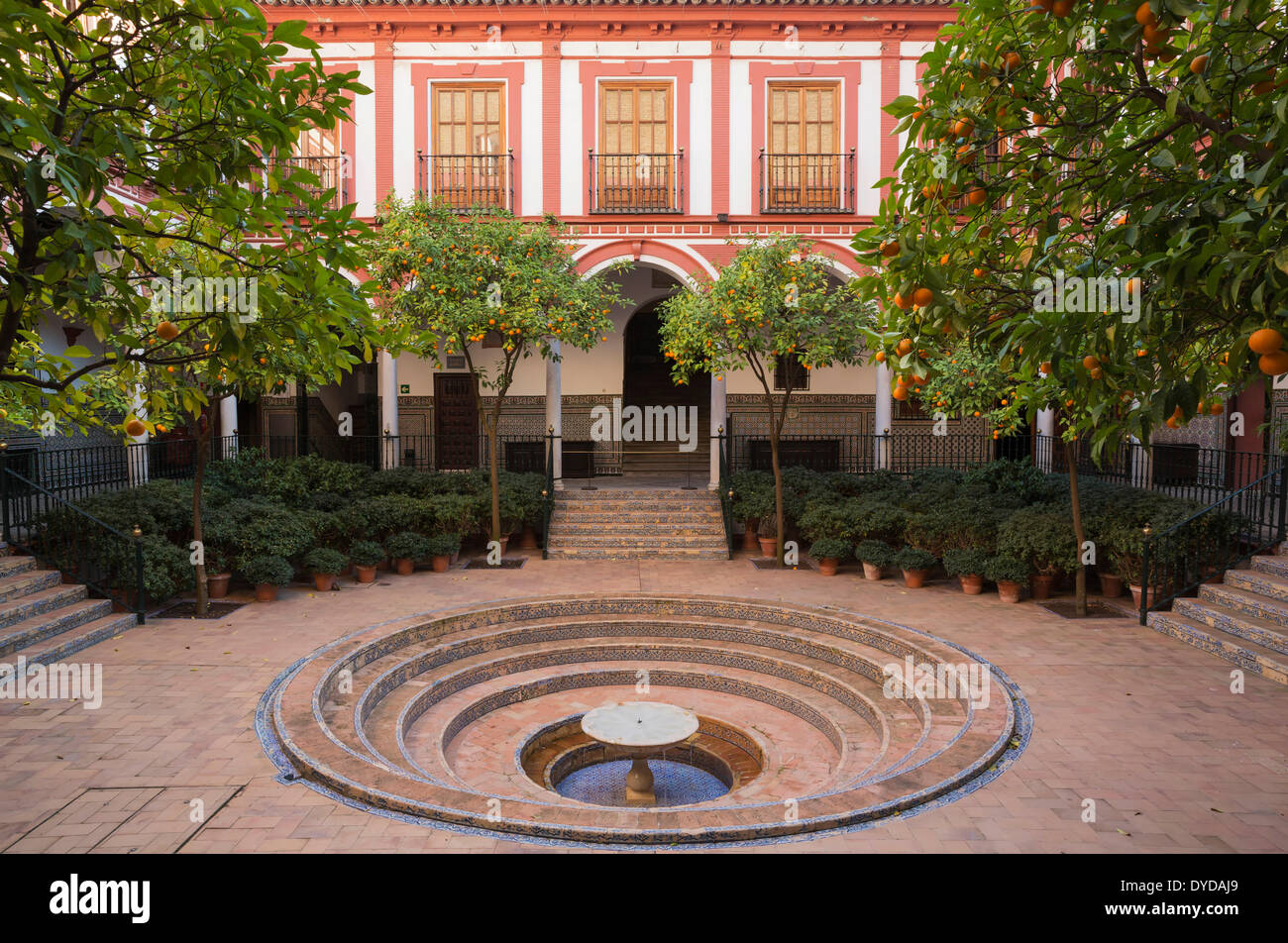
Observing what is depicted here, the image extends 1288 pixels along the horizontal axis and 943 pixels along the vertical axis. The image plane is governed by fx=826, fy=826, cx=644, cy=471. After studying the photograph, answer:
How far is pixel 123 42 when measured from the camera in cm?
369

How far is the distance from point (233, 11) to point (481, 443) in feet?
45.5

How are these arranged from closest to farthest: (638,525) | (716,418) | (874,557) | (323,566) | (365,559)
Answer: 1. (323,566)
2. (365,559)
3. (874,557)
4. (638,525)
5. (716,418)

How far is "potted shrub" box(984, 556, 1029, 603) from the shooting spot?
9508 millimetres

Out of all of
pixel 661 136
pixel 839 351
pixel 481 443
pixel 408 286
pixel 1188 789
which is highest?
pixel 661 136

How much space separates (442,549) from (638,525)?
125 inches

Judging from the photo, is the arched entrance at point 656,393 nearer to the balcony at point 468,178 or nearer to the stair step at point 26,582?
the balcony at point 468,178

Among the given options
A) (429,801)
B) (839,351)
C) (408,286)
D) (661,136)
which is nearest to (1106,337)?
(429,801)

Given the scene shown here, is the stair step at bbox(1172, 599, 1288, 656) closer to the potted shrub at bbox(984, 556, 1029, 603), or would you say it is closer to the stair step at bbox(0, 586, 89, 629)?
the potted shrub at bbox(984, 556, 1029, 603)

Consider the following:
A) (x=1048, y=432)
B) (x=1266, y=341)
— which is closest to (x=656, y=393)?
(x=1048, y=432)

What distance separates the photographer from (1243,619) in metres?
7.69

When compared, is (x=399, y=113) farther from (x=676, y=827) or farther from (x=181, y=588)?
(x=676, y=827)

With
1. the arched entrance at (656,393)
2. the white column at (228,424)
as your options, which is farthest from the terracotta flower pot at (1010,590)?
the white column at (228,424)

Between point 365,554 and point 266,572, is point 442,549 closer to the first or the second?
point 365,554

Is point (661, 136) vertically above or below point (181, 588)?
above
